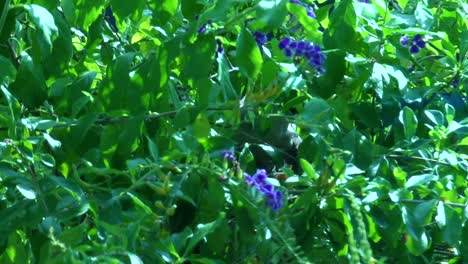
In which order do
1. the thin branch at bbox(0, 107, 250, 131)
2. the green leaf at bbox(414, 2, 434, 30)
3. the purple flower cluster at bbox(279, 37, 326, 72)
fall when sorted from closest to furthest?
the thin branch at bbox(0, 107, 250, 131), the purple flower cluster at bbox(279, 37, 326, 72), the green leaf at bbox(414, 2, 434, 30)

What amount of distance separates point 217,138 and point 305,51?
0.95 feet

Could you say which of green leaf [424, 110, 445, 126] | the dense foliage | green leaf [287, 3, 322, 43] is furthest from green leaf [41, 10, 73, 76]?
green leaf [424, 110, 445, 126]

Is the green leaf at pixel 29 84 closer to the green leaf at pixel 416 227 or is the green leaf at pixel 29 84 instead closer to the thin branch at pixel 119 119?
the thin branch at pixel 119 119

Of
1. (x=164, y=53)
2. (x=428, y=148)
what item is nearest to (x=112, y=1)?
(x=164, y=53)

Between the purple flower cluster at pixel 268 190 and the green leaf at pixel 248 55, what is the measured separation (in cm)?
24

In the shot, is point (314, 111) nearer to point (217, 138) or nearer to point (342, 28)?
point (217, 138)

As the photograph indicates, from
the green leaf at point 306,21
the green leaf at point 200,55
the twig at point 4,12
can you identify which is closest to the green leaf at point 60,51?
the twig at point 4,12

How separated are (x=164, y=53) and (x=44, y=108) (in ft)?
1.07

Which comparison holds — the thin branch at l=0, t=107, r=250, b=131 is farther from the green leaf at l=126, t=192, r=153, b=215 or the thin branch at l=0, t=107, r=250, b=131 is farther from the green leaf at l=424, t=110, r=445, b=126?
the green leaf at l=424, t=110, r=445, b=126

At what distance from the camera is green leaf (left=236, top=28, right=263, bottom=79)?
2.17m

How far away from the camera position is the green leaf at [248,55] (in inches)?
85.4

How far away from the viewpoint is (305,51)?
2.34m

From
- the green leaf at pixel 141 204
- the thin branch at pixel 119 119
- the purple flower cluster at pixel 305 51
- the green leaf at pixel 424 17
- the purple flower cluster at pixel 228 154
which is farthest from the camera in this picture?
the green leaf at pixel 424 17

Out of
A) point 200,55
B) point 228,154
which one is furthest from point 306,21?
point 228,154
